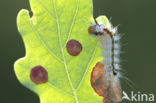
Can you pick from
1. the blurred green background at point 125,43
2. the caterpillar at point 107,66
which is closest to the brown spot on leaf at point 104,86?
the caterpillar at point 107,66

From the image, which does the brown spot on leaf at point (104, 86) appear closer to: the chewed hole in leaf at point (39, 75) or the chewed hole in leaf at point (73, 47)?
the chewed hole in leaf at point (73, 47)

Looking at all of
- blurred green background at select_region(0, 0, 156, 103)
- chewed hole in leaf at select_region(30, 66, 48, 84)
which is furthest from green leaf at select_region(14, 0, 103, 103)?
blurred green background at select_region(0, 0, 156, 103)

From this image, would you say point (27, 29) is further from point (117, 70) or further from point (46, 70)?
point (117, 70)

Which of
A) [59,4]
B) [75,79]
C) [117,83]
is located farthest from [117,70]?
[59,4]

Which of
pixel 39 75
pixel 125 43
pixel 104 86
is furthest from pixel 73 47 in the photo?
pixel 125 43

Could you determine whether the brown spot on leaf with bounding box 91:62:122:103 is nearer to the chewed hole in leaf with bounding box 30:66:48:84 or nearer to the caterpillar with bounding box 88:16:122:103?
the caterpillar with bounding box 88:16:122:103
